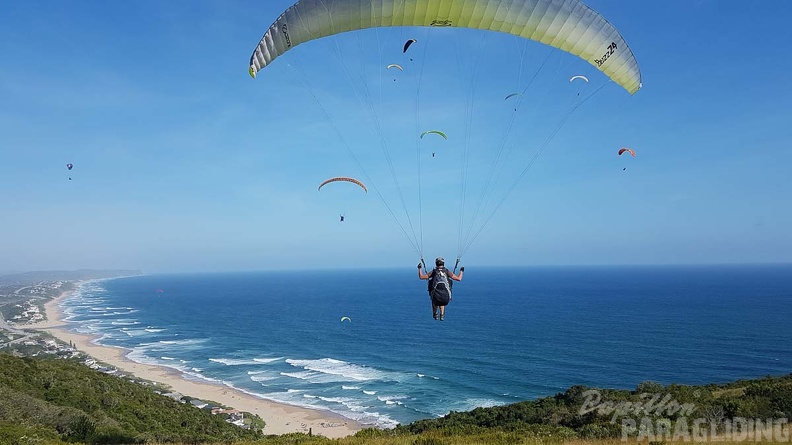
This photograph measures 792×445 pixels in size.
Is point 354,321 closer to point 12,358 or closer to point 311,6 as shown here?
point 12,358

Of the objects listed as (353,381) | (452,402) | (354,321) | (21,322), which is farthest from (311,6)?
(21,322)

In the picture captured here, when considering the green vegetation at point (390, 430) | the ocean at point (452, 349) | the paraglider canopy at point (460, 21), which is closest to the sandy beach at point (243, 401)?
the ocean at point (452, 349)

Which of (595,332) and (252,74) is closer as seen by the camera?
(252,74)

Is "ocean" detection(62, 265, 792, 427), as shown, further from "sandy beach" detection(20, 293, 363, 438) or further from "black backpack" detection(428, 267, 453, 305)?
"black backpack" detection(428, 267, 453, 305)

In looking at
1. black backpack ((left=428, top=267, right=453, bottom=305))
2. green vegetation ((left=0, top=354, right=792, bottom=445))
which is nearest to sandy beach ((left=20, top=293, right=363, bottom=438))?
green vegetation ((left=0, top=354, right=792, bottom=445))

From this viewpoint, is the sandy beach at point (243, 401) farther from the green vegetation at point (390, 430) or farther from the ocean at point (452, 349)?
the green vegetation at point (390, 430)

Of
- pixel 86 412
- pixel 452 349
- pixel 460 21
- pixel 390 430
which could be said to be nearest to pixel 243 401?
pixel 86 412

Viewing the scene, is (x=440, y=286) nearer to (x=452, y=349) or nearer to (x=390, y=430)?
(x=390, y=430)
